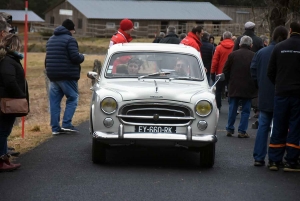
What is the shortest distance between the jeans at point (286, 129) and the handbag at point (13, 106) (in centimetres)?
343

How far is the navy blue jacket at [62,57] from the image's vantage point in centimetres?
1412

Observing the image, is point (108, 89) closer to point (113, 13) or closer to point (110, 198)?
point (110, 198)

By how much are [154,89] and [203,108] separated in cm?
72

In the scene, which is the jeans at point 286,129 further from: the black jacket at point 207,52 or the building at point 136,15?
the building at point 136,15

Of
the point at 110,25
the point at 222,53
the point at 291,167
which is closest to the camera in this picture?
the point at 291,167

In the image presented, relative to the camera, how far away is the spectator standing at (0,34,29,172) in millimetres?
10094

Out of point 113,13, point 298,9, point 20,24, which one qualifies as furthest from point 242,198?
point 20,24

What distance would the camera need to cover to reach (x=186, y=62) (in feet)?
39.5

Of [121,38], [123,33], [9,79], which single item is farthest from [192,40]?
[9,79]

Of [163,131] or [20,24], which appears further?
[20,24]

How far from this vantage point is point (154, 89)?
10844 mm

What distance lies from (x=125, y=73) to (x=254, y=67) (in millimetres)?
1923

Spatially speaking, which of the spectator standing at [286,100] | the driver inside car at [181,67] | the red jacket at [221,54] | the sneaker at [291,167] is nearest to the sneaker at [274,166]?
the spectator standing at [286,100]

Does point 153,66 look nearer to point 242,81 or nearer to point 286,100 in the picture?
point 286,100
